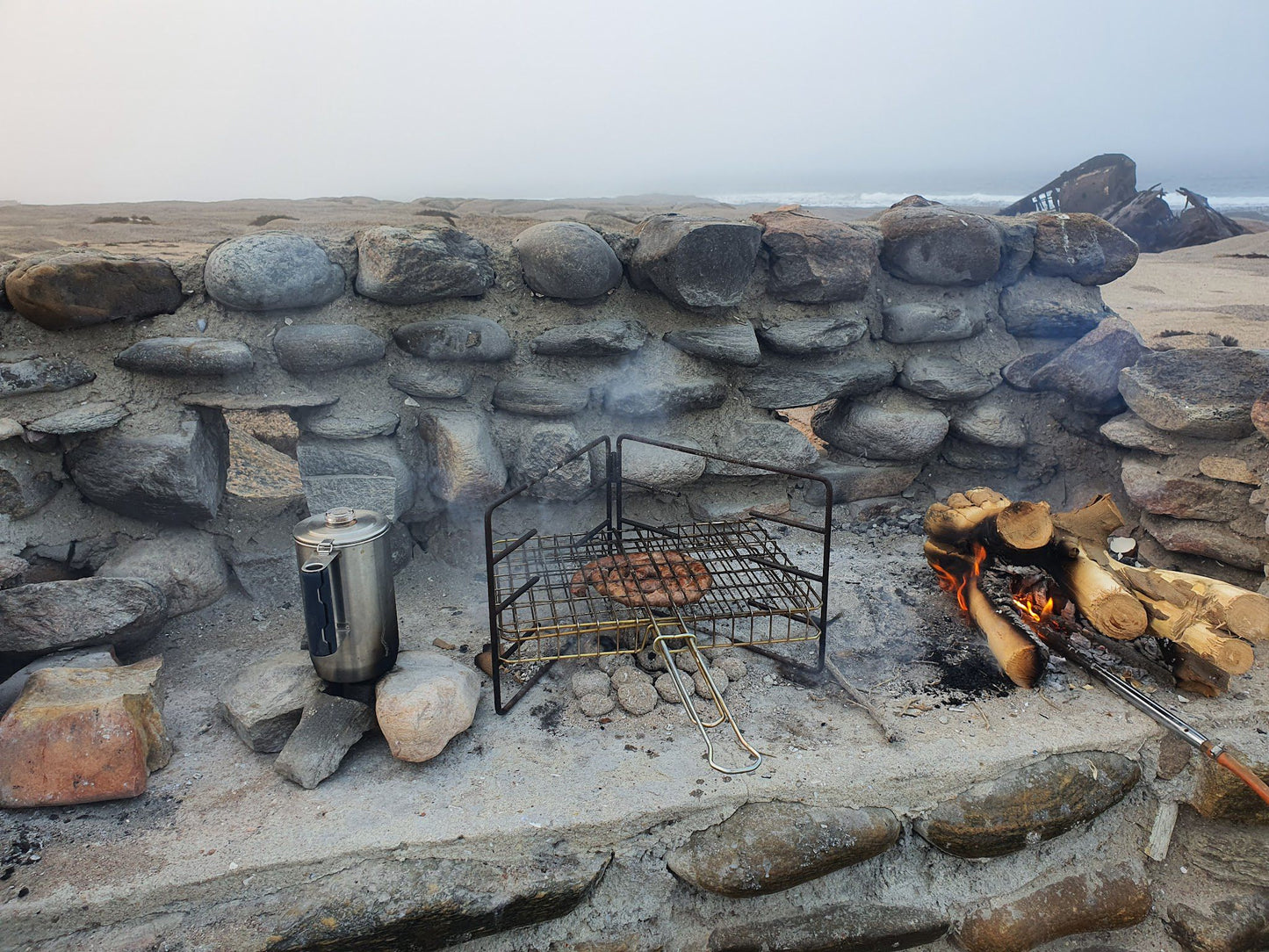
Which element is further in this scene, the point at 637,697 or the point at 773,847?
the point at 637,697

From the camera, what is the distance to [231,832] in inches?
71.9

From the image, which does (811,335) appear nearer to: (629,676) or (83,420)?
(629,676)

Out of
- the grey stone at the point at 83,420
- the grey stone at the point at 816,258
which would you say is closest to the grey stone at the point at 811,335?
the grey stone at the point at 816,258

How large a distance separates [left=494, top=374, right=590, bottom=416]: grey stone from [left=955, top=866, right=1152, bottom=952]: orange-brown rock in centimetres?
230

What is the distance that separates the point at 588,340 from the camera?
9.99ft

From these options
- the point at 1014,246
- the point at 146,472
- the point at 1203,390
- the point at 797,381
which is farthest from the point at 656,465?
the point at 1203,390

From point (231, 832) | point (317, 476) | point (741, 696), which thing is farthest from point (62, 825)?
point (741, 696)

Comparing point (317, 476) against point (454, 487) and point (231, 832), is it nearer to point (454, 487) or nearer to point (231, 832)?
point (454, 487)

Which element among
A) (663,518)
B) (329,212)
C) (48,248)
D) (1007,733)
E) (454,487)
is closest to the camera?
(1007,733)

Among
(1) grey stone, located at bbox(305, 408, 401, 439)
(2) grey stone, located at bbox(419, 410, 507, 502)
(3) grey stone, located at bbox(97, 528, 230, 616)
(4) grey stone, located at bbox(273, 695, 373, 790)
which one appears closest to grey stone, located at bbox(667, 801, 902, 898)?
(4) grey stone, located at bbox(273, 695, 373, 790)

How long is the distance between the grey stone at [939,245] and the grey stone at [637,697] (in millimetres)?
2504

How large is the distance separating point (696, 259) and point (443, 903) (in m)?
2.49

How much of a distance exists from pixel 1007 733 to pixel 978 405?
1943 mm

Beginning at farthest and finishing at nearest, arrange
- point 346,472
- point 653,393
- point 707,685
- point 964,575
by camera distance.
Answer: point 653,393 < point 964,575 < point 346,472 < point 707,685
